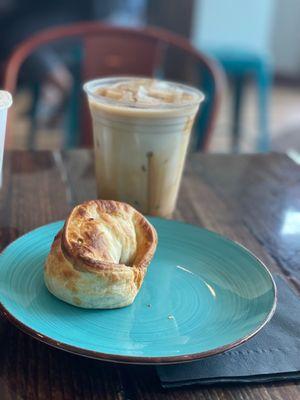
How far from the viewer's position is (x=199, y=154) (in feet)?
3.64

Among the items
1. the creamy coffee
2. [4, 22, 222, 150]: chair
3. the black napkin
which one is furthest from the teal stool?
the black napkin

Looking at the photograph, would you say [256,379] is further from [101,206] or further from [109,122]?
[109,122]

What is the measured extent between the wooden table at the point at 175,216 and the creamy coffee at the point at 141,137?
70 millimetres

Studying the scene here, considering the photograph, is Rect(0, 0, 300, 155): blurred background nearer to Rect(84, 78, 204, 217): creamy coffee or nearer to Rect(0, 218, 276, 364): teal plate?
Rect(84, 78, 204, 217): creamy coffee

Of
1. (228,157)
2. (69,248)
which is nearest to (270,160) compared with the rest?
(228,157)

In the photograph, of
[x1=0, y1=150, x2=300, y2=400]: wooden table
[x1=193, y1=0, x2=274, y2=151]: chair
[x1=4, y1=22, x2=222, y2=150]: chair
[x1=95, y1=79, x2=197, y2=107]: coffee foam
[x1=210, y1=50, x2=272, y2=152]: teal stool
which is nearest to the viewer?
[x1=0, y1=150, x2=300, y2=400]: wooden table

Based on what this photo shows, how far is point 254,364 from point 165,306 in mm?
106

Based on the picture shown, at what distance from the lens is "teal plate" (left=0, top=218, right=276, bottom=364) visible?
0.49 m

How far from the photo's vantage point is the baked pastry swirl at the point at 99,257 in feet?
1.75

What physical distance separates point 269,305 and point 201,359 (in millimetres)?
101

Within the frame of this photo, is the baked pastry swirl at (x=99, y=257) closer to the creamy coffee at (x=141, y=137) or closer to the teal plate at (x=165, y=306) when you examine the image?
the teal plate at (x=165, y=306)

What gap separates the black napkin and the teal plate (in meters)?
0.02

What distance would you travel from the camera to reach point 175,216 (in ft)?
2.75

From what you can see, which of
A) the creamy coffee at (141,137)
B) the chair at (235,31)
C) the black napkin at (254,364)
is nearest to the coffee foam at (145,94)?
the creamy coffee at (141,137)
